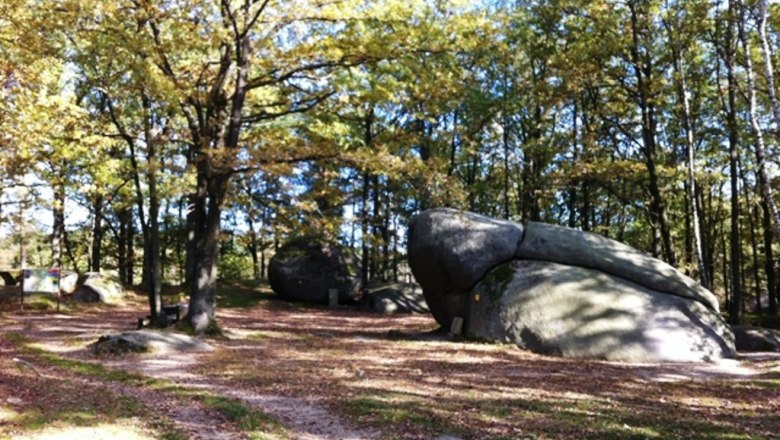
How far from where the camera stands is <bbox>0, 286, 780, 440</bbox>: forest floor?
5.95m

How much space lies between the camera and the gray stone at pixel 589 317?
1228 centimetres

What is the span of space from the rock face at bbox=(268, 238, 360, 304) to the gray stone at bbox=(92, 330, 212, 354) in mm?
15709

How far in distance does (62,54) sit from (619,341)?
15.1 m

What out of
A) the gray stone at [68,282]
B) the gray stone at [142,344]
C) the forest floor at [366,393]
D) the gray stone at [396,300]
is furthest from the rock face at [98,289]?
the gray stone at [142,344]

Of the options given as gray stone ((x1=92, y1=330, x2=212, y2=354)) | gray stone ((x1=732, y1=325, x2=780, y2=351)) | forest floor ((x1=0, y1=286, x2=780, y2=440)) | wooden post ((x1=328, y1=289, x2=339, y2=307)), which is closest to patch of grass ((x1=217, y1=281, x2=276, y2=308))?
wooden post ((x1=328, y1=289, x2=339, y2=307))

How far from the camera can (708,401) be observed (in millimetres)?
7965

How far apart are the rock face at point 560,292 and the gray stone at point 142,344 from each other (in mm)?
6246

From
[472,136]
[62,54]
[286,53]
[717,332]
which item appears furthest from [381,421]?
[472,136]

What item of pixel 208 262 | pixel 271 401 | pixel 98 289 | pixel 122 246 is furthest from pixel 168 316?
pixel 122 246

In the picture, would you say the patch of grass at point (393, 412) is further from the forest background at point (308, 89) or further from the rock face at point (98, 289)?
the rock face at point (98, 289)

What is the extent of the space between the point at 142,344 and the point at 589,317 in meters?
9.25

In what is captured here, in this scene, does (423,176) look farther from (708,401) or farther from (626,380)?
(708,401)

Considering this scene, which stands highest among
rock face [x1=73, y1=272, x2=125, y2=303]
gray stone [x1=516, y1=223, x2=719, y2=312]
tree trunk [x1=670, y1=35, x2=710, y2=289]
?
tree trunk [x1=670, y1=35, x2=710, y2=289]

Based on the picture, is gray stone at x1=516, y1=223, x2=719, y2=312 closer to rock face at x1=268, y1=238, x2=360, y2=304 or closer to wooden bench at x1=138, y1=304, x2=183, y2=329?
wooden bench at x1=138, y1=304, x2=183, y2=329
